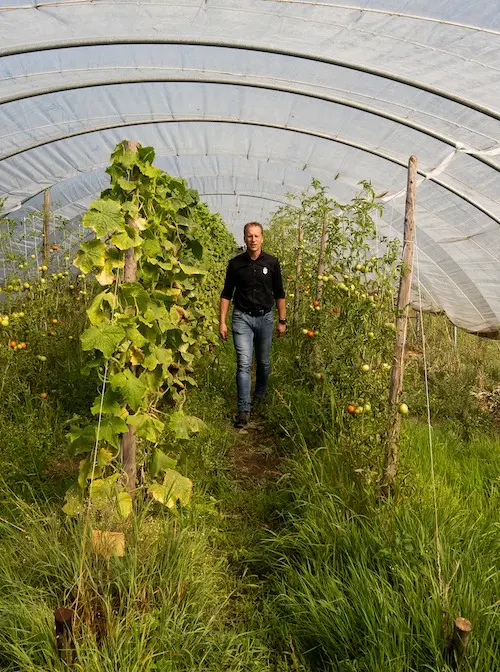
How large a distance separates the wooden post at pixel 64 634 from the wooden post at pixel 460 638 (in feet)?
4.10

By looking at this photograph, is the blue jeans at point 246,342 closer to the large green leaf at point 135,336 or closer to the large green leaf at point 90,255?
the large green leaf at point 135,336

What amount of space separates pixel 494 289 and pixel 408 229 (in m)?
3.65

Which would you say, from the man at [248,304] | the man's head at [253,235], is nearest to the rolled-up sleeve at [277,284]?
the man at [248,304]

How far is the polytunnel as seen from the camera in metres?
3.08

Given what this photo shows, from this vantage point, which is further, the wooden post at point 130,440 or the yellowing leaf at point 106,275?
the wooden post at point 130,440

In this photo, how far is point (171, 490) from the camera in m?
2.48

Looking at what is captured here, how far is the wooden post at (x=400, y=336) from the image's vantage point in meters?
2.54

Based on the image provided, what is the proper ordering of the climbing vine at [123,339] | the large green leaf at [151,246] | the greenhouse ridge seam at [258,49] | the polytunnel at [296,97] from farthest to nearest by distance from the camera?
the greenhouse ridge seam at [258,49], the polytunnel at [296,97], the large green leaf at [151,246], the climbing vine at [123,339]

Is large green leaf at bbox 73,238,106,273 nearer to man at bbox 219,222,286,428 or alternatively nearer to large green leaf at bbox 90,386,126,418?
large green leaf at bbox 90,386,126,418

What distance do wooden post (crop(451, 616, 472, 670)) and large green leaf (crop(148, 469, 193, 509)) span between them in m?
1.32

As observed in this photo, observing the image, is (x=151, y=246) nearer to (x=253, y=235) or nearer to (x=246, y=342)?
(x=253, y=235)

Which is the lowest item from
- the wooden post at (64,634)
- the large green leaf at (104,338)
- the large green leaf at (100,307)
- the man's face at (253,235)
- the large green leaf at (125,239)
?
the wooden post at (64,634)

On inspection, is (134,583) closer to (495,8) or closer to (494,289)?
(495,8)

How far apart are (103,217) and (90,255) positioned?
0.65ft
